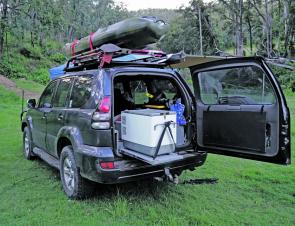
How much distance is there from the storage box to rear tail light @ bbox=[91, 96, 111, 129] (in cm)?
27

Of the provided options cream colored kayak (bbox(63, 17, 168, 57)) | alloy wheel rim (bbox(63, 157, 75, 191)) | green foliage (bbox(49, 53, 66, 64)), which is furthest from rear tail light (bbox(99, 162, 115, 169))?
green foliage (bbox(49, 53, 66, 64))

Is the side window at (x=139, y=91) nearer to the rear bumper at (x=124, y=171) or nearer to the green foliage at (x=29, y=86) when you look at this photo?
the rear bumper at (x=124, y=171)

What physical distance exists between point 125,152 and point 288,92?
2110cm

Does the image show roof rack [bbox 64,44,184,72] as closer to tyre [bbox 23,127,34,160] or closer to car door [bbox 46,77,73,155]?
car door [bbox 46,77,73,155]

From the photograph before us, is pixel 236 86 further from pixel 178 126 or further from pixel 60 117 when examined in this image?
pixel 60 117

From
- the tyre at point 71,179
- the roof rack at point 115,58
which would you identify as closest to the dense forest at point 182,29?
the roof rack at point 115,58

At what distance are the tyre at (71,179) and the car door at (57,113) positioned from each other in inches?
17.4

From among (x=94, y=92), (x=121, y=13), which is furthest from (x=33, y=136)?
(x=121, y=13)

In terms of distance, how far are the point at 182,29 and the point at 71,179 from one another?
141 ft

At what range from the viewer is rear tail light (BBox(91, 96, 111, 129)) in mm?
3533

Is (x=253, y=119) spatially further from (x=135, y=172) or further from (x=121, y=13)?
(x=121, y=13)

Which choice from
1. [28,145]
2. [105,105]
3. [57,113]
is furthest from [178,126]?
[28,145]

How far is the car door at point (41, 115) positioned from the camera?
16.6ft

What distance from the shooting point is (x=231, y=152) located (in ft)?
12.8
